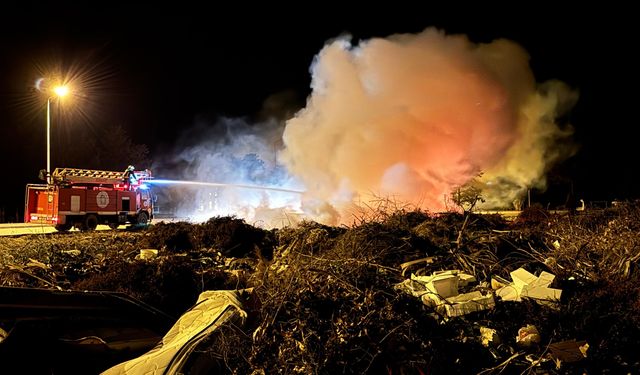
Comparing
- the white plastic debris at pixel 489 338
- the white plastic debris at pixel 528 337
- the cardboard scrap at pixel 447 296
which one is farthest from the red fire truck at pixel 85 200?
the white plastic debris at pixel 528 337

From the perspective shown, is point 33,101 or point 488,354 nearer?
point 488,354

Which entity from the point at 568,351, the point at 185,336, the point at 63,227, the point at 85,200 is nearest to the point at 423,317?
the point at 568,351

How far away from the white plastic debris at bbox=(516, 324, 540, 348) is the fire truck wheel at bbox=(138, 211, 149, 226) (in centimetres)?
2113

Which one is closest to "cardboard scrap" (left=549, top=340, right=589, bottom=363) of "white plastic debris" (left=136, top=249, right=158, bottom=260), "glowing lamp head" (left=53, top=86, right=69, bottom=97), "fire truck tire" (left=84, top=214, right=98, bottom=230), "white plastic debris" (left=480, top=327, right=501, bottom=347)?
"white plastic debris" (left=480, top=327, right=501, bottom=347)

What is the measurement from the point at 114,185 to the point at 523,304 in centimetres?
2040

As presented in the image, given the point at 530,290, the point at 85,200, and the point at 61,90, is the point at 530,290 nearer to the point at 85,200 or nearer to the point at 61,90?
the point at 85,200

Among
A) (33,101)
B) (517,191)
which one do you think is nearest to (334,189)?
(517,191)

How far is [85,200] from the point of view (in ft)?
64.5

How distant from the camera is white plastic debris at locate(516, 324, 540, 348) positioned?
11.7 ft

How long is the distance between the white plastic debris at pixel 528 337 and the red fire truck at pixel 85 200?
19.2 meters

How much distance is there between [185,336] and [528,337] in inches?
103

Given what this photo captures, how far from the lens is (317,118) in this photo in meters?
17.8

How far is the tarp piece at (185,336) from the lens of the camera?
289 centimetres

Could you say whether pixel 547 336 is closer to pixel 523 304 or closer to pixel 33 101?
pixel 523 304
